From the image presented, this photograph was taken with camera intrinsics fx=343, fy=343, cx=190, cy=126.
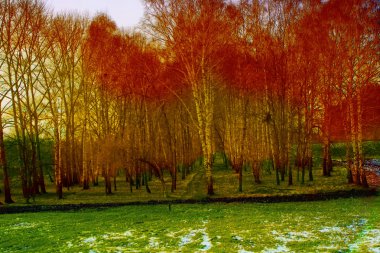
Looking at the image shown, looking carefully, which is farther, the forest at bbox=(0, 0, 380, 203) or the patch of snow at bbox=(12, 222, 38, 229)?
the forest at bbox=(0, 0, 380, 203)

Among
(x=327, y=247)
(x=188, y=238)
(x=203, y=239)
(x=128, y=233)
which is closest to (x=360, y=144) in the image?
(x=327, y=247)

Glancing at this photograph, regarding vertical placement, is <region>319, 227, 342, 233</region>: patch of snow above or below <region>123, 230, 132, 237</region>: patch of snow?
above

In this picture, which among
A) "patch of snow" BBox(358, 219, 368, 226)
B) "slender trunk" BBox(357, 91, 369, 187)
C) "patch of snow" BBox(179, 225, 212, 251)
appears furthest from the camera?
"slender trunk" BBox(357, 91, 369, 187)

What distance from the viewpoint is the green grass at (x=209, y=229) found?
436 inches

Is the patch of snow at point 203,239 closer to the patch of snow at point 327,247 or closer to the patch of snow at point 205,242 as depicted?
the patch of snow at point 205,242

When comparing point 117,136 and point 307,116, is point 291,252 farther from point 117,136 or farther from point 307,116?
point 117,136

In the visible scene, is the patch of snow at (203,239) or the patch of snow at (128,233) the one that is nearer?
the patch of snow at (203,239)

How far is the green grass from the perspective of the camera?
11.1m

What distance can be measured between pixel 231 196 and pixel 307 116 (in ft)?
33.0

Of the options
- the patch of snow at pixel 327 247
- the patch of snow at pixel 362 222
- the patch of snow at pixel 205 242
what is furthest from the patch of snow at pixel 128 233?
the patch of snow at pixel 362 222

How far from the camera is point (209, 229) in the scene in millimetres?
13797

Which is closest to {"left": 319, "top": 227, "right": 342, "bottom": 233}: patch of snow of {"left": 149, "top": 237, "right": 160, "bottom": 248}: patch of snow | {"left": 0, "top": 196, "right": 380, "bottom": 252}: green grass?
{"left": 0, "top": 196, "right": 380, "bottom": 252}: green grass

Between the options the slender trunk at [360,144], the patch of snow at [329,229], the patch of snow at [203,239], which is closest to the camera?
the patch of snow at [203,239]

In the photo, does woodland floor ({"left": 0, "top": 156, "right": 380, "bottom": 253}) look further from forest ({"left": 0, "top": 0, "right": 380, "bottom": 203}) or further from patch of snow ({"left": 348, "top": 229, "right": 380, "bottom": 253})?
forest ({"left": 0, "top": 0, "right": 380, "bottom": 203})
